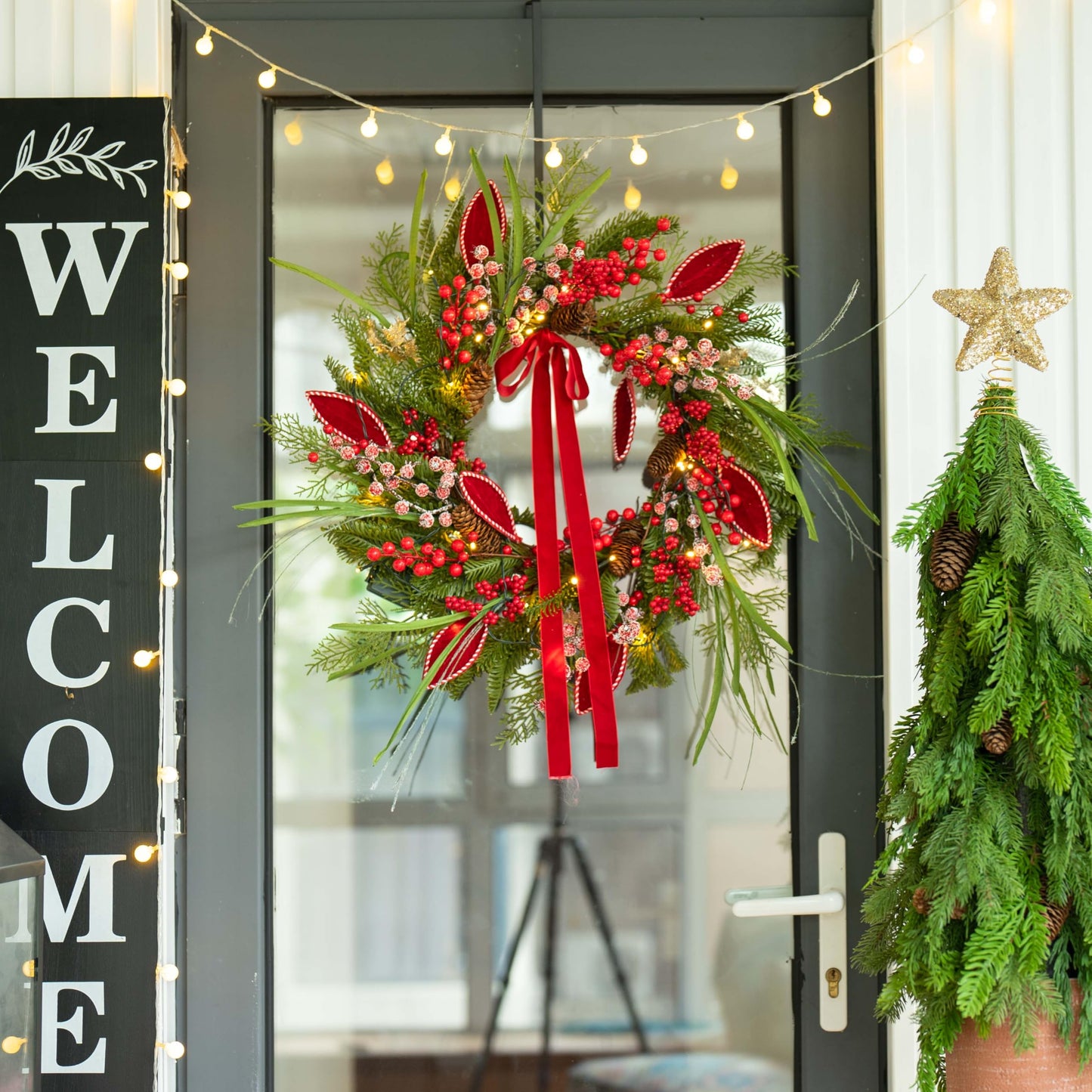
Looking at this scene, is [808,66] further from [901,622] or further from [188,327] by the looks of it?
[188,327]

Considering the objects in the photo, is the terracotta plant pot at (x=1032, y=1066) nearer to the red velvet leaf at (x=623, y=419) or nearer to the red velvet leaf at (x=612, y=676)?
the red velvet leaf at (x=612, y=676)

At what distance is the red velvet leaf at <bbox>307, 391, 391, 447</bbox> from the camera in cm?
127

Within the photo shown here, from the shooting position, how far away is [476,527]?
50.2 inches

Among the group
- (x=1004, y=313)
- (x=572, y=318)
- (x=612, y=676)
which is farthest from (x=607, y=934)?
(x=1004, y=313)

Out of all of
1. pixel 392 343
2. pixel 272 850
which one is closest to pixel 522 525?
pixel 392 343

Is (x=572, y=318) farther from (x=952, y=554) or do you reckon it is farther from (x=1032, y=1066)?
(x=1032, y=1066)

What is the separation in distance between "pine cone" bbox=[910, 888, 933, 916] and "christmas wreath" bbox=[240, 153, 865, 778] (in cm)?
33

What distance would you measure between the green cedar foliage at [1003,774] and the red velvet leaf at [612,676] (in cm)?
41

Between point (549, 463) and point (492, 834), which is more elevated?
point (549, 463)

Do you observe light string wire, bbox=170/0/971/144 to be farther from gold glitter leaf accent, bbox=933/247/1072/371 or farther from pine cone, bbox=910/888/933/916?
pine cone, bbox=910/888/933/916

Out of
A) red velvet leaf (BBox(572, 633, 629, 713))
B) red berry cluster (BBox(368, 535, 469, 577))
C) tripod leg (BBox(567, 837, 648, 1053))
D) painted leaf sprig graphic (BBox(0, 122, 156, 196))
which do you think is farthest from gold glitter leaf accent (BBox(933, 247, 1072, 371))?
painted leaf sprig graphic (BBox(0, 122, 156, 196))

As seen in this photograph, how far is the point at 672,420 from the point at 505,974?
2.74 ft

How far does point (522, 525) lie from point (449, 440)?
161mm

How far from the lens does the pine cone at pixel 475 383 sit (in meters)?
1.28
